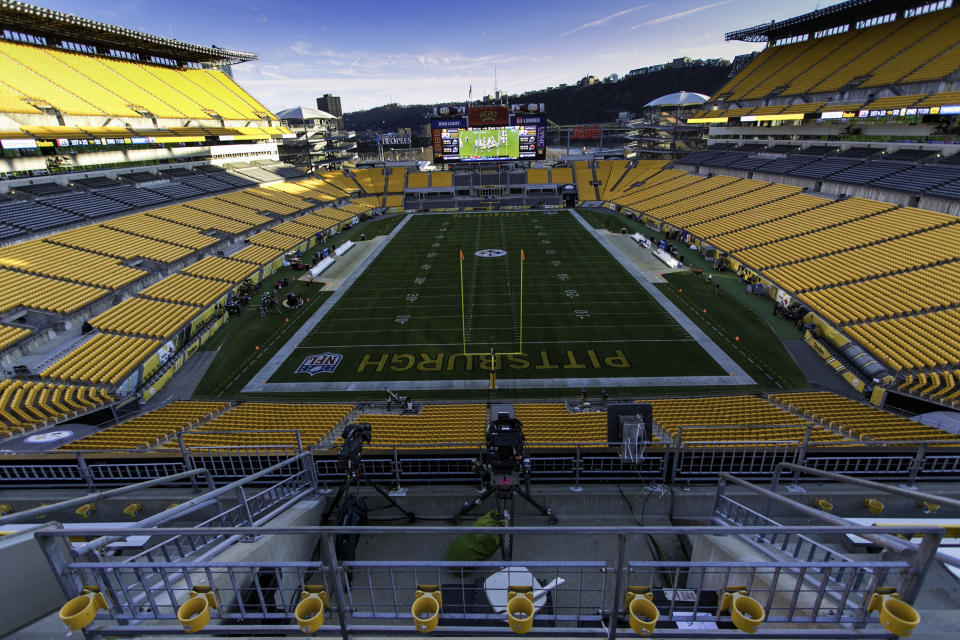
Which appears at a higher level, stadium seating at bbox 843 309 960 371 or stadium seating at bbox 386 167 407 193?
stadium seating at bbox 386 167 407 193

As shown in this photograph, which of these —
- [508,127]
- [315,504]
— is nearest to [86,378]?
[315,504]

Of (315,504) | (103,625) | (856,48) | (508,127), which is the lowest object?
(315,504)

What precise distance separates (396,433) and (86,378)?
576 inches

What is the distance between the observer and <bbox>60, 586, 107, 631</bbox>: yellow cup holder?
10.7 feet

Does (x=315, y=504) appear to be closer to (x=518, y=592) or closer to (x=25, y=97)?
(x=518, y=592)

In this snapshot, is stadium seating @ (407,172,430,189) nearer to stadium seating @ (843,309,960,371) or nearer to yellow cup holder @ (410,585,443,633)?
stadium seating @ (843,309,960,371)

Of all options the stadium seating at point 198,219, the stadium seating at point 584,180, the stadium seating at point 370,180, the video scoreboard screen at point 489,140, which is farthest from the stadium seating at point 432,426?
the stadium seating at point 370,180

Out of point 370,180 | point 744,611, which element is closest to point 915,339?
point 744,611

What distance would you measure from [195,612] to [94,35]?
6345 cm

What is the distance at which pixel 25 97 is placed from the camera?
108ft

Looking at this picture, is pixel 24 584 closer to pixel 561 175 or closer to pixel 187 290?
pixel 187 290

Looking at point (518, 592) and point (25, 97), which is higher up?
point (25, 97)

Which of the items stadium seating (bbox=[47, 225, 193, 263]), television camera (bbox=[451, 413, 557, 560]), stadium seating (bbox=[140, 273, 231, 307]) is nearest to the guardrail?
television camera (bbox=[451, 413, 557, 560])

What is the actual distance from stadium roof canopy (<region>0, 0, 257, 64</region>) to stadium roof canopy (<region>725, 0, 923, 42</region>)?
72.3 metres
